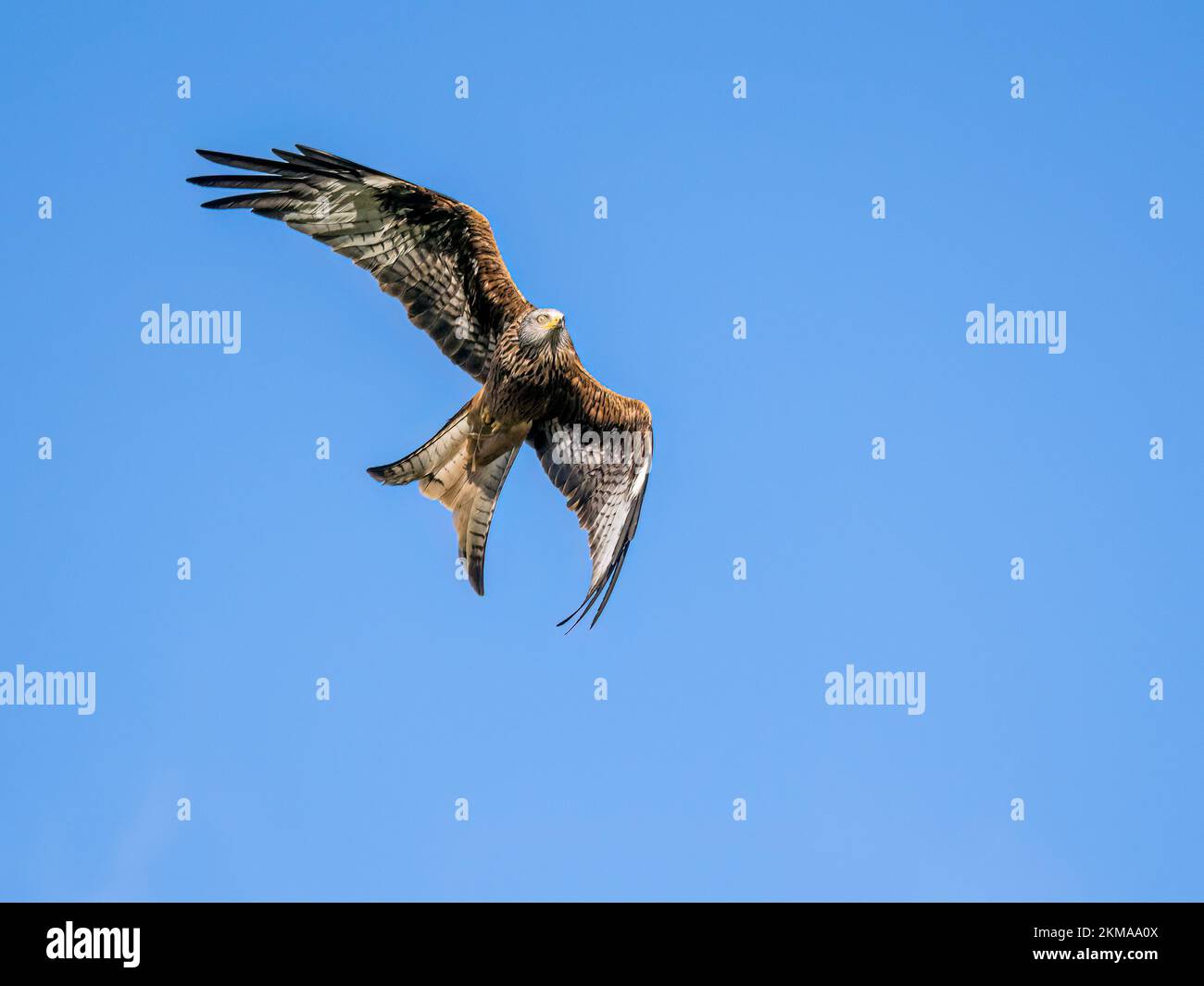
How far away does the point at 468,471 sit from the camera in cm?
1544

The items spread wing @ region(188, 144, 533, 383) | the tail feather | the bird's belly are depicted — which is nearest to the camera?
spread wing @ region(188, 144, 533, 383)

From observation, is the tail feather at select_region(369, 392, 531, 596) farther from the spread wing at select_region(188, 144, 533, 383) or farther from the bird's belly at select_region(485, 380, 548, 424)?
the spread wing at select_region(188, 144, 533, 383)

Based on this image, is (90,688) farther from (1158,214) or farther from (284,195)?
(1158,214)

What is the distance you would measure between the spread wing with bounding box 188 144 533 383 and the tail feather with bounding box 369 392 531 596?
584mm

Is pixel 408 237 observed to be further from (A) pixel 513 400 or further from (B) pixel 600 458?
(B) pixel 600 458

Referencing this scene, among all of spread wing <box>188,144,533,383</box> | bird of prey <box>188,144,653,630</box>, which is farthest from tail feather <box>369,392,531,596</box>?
spread wing <box>188,144,533,383</box>

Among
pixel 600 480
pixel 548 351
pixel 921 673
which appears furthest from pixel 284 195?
pixel 921 673

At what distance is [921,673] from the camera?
730 inches

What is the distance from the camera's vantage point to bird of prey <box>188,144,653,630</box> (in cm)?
1465

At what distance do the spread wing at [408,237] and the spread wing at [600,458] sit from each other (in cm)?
89

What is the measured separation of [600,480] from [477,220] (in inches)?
104

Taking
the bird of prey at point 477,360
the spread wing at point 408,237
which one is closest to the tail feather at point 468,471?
the bird of prey at point 477,360

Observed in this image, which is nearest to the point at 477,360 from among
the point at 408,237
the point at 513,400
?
the point at 513,400

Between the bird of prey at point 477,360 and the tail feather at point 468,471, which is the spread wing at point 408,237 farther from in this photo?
the tail feather at point 468,471
